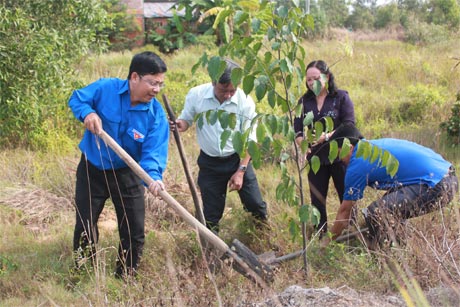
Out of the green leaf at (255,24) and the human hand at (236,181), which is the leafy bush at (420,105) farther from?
the green leaf at (255,24)

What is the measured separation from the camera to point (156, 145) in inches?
154

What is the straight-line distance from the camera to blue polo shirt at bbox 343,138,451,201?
3.99 metres

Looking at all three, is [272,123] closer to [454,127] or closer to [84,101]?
[84,101]

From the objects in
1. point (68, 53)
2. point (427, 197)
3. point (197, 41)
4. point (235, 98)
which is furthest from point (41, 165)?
point (197, 41)

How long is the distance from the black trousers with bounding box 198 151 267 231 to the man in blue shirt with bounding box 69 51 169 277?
0.58 m

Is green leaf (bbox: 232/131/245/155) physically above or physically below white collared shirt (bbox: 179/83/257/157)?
above

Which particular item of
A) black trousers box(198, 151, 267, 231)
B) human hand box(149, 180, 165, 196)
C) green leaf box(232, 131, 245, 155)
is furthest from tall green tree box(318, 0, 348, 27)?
green leaf box(232, 131, 245, 155)

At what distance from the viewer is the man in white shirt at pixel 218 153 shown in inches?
167

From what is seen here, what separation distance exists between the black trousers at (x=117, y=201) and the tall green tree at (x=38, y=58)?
3446 mm

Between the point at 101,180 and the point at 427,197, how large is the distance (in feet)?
7.73

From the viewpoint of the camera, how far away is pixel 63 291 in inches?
156

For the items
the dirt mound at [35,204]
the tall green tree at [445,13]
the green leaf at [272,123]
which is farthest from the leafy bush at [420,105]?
the tall green tree at [445,13]

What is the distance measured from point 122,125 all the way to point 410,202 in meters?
2.10

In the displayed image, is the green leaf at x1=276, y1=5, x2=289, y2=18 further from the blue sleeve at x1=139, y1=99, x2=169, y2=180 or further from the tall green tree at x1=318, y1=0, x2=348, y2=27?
the tall green tree at x1=318, y1=0, x2=348, y2=27
